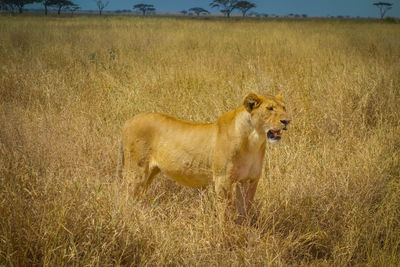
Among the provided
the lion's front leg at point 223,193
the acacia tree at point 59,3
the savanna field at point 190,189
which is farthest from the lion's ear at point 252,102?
the acacia tree at point 59,3

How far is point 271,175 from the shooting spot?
325cm

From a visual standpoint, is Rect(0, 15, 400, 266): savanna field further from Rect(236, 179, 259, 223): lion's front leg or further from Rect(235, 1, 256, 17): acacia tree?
Rect(235, 1, 256, 17): acacia tree

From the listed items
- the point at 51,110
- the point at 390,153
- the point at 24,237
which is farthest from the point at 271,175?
the point at 51,110

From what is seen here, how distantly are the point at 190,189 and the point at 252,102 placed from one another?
136 cm

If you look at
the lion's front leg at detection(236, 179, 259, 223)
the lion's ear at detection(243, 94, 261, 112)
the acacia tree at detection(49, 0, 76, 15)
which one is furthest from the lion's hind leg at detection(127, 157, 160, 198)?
the acacia tree at detection(49, 0, 76, 15)

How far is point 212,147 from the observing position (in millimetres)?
2445

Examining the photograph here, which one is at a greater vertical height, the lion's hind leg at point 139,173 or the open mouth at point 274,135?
the open mouth at point 274,135

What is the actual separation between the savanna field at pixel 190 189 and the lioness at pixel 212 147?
0.24m

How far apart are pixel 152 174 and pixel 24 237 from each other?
3.66 feet

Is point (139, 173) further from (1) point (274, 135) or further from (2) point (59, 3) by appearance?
(2) point (59, 3)

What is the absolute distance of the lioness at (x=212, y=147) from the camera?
2266 mm

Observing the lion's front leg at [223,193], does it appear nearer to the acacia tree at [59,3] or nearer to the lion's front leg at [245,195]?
the lion's front leg at [245,195]

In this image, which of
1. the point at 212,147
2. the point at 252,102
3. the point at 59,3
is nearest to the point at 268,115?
the point at 252,102

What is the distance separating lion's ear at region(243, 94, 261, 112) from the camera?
7.32 ft
